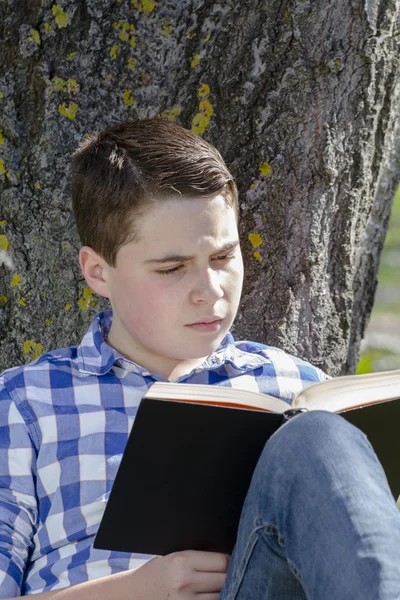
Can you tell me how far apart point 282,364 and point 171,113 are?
0.77m

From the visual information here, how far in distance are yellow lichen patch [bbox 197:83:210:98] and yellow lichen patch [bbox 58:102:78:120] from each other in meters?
0.34

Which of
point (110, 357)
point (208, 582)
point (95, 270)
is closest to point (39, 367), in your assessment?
point (110, 357)

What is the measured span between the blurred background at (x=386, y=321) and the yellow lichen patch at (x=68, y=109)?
79.5 inches

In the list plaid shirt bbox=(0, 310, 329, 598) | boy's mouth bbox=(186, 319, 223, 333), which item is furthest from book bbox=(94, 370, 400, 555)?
boy's mouth bbox=(186, 319, 223, 333)

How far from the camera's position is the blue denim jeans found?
122cm

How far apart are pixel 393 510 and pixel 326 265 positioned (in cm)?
122

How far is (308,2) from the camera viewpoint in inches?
89.0

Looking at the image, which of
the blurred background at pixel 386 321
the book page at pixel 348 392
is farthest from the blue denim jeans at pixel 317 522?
the blurred background at pixel 386 321

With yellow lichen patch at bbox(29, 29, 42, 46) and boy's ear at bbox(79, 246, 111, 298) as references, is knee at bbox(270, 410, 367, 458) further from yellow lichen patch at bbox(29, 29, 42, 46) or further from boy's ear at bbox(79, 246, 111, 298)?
yellow lichen patch at bbox(29, 29, 42, 46)

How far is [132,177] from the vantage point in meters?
1.90

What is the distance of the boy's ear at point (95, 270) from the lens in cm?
200

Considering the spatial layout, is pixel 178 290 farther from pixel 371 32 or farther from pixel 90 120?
pixel 371 32

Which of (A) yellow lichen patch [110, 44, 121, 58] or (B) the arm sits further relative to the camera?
(A) yellow lichen patch [110, 44, 121, 58]

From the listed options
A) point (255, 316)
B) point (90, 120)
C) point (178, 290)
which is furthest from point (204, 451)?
point (90, 120)
